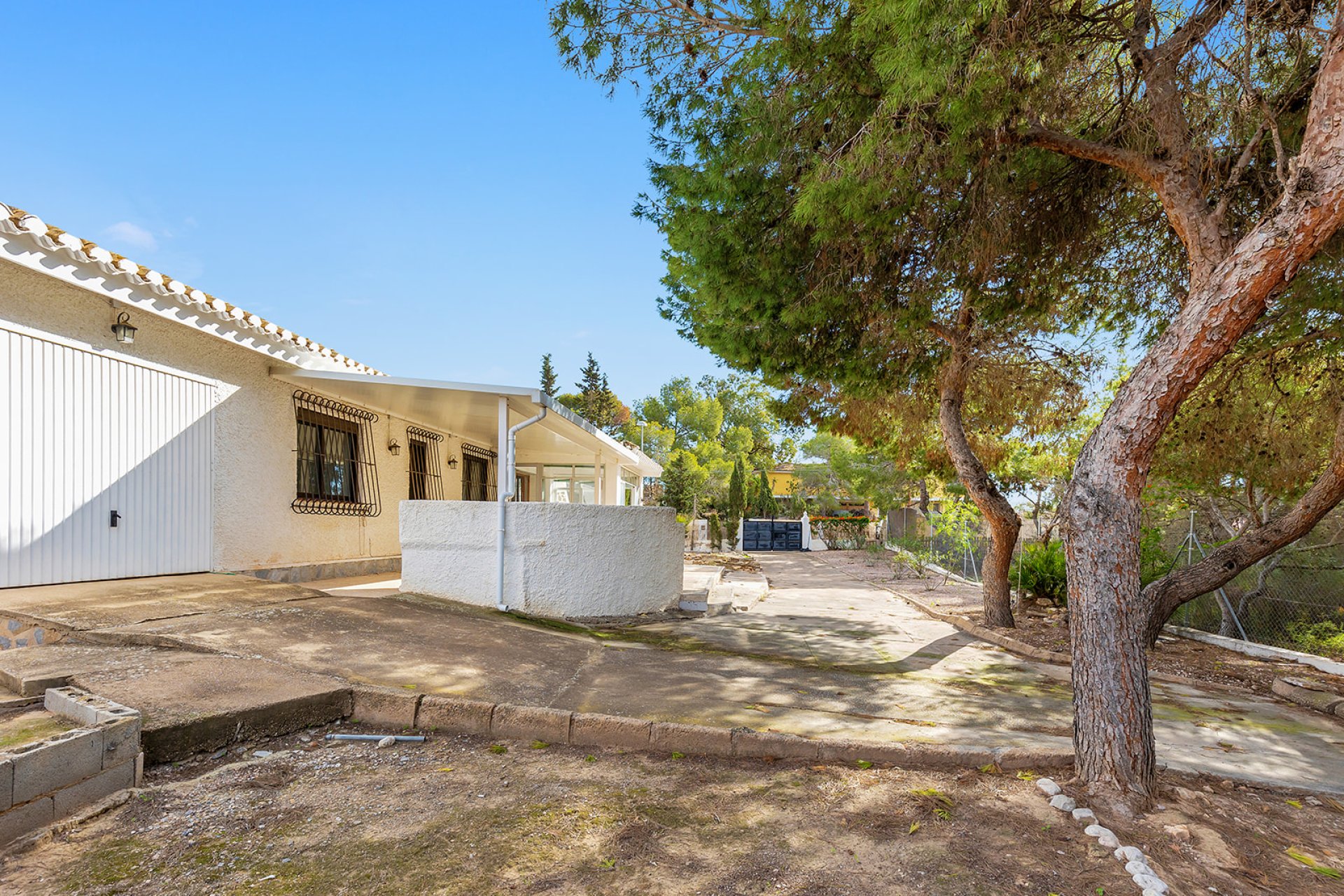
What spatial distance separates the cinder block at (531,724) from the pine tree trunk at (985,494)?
6.58m

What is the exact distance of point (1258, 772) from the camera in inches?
161

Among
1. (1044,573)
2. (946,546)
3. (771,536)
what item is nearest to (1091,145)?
(1044,573)

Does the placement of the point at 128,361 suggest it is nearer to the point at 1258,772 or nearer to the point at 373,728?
the point at 373,728

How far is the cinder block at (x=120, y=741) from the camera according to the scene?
2.94 m

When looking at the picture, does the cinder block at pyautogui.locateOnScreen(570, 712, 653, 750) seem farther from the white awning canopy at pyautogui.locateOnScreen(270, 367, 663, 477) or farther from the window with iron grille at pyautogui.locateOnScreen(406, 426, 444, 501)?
the window with iron grille at pyautogui.locateOnScreen(406, 426, 444, 501)

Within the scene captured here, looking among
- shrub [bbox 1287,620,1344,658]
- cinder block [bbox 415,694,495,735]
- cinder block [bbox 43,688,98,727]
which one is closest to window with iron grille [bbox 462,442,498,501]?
cinder block [bbox 415,694,495,735]

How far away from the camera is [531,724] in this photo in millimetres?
4098

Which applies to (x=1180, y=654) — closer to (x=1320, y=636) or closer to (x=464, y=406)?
(x=1320, y=636)

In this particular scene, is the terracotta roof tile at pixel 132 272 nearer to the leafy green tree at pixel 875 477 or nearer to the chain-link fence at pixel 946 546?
the chain-link fence at pixel 946 546

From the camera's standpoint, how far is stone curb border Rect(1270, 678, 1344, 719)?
19.0 feet

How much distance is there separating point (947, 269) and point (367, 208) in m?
10.1

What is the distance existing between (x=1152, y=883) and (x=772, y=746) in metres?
1.86

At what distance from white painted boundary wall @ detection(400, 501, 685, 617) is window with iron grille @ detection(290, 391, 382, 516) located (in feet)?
6.18

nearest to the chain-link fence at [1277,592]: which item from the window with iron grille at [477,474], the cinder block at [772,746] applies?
the cinder block at [772,746]
